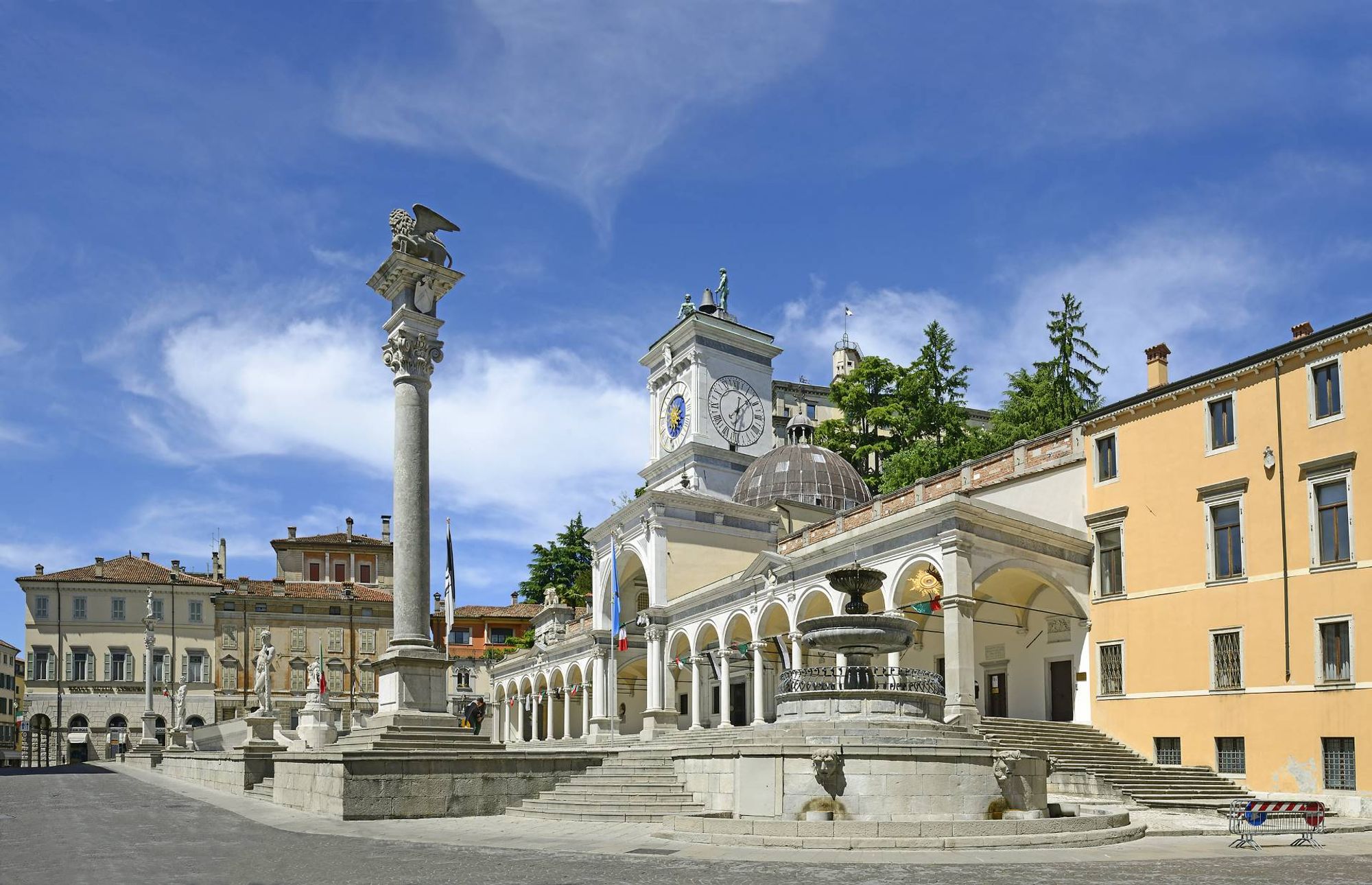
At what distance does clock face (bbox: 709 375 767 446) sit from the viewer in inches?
2152

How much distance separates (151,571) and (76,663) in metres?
7.70

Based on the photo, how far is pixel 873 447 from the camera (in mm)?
55719

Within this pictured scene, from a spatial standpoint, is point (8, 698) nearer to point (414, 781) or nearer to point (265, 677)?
point (265, 677)

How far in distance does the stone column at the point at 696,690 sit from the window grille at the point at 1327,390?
21.4 meters

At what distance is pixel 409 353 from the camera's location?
21.8 metres

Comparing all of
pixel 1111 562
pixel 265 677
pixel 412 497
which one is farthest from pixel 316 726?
pixel 1111 562

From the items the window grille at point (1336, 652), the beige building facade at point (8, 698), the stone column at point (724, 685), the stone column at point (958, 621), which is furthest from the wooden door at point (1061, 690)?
the beige building facade at point (8, 698)

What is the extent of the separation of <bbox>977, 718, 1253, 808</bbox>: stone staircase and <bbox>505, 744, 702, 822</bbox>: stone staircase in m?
7.49

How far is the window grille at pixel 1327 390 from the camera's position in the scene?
25.1 m

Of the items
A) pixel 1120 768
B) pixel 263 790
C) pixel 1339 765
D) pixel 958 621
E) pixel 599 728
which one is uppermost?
pixel 958 621

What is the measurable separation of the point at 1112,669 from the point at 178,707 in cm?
5891

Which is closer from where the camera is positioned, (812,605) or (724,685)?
(812,605)

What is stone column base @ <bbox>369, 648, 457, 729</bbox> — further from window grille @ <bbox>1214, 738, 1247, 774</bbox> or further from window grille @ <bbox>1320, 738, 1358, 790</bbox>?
window grille @ <bbox>1320, 738, 1358, 790</bbox>

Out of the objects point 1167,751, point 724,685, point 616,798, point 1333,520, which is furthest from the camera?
point 724,685
